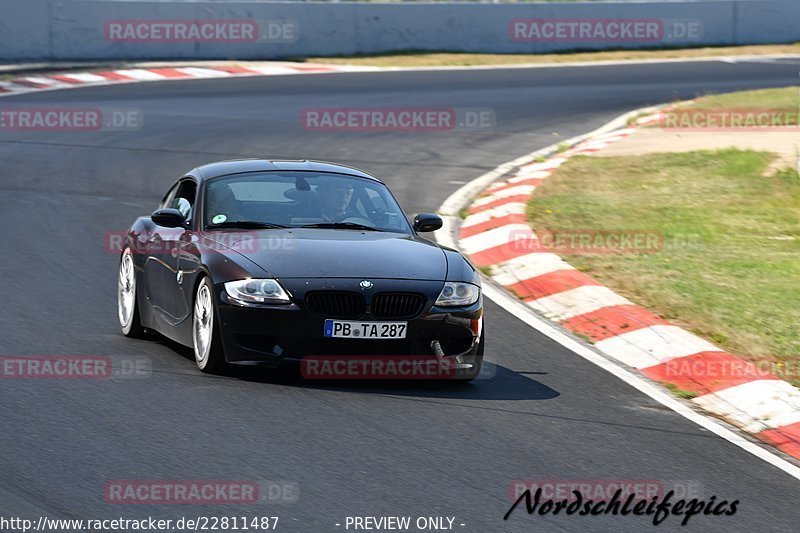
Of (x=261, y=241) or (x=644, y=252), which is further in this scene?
(x=644, y=252)

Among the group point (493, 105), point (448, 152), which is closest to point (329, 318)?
point (448, 152)

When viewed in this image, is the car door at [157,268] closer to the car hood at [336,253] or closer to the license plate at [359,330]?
the car hood at [336,253]

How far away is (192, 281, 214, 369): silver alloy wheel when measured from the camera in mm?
8555

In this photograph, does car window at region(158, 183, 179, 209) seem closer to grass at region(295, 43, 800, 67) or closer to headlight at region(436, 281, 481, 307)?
headlight at region(436, 281, 481, 307)

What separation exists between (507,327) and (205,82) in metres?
19.7

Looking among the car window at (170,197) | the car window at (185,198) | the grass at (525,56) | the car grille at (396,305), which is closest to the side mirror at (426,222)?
the car grille at (396,305)

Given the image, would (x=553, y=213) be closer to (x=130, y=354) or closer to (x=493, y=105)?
(x=130, y=354)

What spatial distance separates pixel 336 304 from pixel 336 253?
0.47 metres

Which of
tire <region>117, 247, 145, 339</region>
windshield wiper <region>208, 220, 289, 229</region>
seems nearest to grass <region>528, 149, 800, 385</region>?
windshield wiper <region>208, 220, 289, 229</region>

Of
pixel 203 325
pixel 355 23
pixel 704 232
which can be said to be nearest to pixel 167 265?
pixel 203 325

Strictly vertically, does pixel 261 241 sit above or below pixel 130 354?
above

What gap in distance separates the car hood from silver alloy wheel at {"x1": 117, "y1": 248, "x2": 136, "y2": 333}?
1.19 metres

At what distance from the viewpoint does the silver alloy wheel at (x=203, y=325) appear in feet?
28.1

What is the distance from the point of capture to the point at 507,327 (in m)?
10.8
